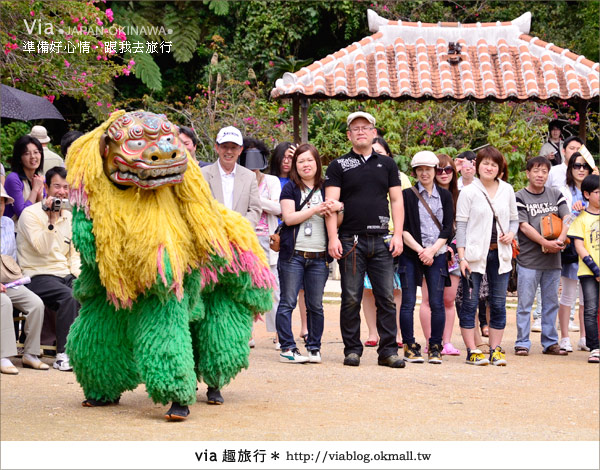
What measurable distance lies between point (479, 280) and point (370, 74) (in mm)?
6421

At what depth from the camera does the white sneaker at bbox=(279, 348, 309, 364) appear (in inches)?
312

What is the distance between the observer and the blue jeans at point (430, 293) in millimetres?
8023

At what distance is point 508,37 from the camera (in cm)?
1485

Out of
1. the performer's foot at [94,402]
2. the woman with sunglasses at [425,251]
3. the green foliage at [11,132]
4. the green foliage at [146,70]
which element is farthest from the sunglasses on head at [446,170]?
the green foliage at [146,70]

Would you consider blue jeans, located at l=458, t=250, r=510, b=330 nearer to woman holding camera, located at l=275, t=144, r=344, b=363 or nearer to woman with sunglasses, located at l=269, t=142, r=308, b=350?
woman holding camera, located at l=275, t=144, r=344, b=363

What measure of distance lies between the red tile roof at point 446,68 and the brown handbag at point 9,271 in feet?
20.1

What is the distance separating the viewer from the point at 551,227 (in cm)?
846

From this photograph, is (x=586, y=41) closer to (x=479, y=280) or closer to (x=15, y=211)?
(x=479, y=280)

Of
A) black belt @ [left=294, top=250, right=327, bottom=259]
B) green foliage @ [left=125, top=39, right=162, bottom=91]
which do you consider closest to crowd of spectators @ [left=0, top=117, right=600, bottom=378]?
black belt @ [left=294, top=250, right=327, bottom=259]

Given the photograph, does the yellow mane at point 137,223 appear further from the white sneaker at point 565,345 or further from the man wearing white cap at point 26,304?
the white sneaker at point 565,345

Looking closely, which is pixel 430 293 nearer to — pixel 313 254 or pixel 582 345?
pixel 313 254

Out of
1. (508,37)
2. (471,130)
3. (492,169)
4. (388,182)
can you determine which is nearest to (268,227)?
(388,182)

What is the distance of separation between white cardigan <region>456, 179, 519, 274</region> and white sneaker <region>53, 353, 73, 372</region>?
339 cm

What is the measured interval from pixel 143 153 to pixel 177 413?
4.99 feet
